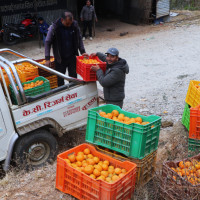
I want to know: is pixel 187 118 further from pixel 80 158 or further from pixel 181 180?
pixel 80 158

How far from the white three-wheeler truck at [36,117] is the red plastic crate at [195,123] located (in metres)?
1.87

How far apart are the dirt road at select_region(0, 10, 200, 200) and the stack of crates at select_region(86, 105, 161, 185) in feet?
1.55

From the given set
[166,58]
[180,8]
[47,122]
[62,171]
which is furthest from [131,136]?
[180,8]

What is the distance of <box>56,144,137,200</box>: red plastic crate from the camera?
3484 mm

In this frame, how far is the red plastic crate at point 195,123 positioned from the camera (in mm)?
4742

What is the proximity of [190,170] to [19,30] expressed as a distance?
12.6 m

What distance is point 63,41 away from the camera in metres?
6.09

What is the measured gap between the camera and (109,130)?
160 inches

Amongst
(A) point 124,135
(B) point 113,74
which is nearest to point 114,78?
(B) point 113,74

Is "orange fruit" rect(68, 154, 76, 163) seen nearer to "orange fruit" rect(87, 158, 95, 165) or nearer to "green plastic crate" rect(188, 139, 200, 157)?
"orange fruit" rect(87, 158, 95, 165)

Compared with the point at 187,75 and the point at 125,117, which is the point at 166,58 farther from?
the point at 125,117

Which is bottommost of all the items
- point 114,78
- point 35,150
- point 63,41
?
point 35,150

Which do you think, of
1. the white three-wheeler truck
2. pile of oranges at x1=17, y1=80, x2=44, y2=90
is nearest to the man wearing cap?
the white three-wheeler truck

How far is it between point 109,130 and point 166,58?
823 cm
